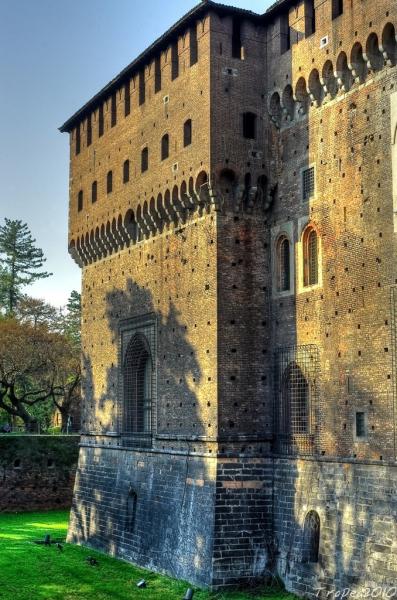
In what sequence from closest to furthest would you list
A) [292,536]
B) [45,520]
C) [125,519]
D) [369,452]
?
[369,452] < [292,536] < [125,519] < [45,520]

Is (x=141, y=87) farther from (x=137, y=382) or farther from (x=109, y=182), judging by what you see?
(x=137, y=382)

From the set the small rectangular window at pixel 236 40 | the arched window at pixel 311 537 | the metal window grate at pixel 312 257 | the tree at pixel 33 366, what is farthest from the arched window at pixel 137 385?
the tree at pixel 33 366

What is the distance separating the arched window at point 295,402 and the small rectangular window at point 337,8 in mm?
7581

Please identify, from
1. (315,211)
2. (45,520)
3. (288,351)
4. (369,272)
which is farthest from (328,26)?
(45,520)

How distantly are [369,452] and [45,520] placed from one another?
1834cm

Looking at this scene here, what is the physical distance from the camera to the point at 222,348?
769 inches

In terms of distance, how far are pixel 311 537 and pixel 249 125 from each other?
9571 millimetres

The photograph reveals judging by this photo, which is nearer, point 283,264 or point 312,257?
point 312,257

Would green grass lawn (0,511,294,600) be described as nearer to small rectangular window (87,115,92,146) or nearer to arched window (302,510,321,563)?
Result: arched window (302,510,321,563)

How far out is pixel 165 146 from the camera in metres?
22.7

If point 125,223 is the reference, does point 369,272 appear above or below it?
below

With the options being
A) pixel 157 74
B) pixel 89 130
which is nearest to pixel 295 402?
pixel 157 74

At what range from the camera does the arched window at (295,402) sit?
1870 cm

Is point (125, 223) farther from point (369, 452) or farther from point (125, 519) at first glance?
point (369, 452)
